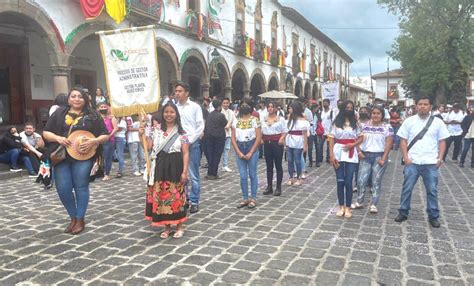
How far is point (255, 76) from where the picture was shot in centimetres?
2522

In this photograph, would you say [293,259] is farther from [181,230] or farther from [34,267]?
[34,267]

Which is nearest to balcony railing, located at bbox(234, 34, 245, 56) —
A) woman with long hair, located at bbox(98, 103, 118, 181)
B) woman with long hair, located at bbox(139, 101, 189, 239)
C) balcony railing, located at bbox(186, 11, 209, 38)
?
balcony railing, located at bbox(186, 11, 209, 38)

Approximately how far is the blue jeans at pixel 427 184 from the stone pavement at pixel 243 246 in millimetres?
224

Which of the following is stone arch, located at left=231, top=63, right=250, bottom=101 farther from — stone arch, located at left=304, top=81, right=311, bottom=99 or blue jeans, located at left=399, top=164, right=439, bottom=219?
blue jeans, located at left=399, top=164, right=439, bottom=219

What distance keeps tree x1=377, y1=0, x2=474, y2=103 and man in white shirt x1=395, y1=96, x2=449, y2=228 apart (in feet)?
73.1

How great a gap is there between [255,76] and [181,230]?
21.3 meters

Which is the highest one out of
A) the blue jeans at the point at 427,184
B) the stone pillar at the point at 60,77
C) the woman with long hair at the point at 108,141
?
the stone pillar at the point at 60,77

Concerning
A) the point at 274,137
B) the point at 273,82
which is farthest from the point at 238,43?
the point at 274,137

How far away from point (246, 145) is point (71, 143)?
7.91 ft

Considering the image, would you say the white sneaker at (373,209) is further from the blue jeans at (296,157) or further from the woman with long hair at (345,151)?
the blue jeans at (296,157)

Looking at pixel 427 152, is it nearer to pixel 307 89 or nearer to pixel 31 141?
pixel 31 141

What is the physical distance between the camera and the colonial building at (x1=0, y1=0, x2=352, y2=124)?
35.0 ft

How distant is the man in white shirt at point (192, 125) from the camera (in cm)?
546

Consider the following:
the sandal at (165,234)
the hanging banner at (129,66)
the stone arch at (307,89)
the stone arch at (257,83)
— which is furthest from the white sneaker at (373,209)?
the stone arch at (307,89)
